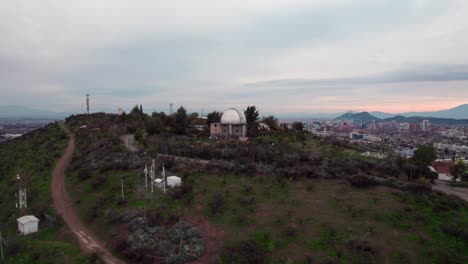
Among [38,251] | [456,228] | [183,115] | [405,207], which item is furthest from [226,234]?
[183,115]

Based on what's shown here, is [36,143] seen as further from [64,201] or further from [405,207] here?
[405,207]

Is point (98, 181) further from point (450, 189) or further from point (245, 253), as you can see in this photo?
point (450, 189)

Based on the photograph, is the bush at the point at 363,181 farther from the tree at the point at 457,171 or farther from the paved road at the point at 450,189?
the tree at the point at 457,171

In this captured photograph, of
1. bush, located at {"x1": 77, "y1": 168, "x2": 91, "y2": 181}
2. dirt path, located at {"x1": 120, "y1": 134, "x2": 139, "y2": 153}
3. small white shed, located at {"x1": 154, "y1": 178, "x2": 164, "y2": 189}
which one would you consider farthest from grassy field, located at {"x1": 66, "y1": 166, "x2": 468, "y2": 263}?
dirt path, located at {"x1": 120, "y1": 134, "x2": 139, "y2": 153}

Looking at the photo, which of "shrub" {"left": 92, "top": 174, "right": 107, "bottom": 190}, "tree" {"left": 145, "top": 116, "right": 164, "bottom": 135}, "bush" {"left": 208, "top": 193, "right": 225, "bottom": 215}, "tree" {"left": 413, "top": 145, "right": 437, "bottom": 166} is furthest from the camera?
"tree" {"left": 145, "top": 116, "right": 164, "bottom": 135}

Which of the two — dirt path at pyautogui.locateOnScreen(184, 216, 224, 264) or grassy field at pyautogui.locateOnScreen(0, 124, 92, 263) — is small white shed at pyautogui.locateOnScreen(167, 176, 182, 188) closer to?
dirt path at pyautogui.locateOnScreen(184, 216, 224, 264)

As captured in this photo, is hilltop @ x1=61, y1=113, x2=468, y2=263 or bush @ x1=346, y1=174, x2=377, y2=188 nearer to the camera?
hilltop @ x1=61, y1=113, x2=468, y2=263

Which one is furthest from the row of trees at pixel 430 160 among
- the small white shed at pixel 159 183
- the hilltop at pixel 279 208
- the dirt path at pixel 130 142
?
the dirt path at pixel 130 142

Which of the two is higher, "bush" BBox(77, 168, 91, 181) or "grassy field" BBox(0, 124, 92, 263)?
"bush" BBox(77, 168, 91, 181)
